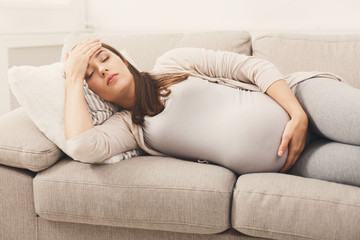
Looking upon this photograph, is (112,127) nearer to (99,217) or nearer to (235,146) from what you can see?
(99,217)

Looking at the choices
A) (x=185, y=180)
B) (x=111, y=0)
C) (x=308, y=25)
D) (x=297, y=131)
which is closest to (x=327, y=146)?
(x=297, y=131)

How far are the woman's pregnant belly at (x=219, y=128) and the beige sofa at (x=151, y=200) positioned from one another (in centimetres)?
5

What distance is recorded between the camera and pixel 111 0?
2.68m

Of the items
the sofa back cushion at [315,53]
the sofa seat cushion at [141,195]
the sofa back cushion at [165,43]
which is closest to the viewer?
the sofa seat cushion at [141,195]

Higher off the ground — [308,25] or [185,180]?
[308,25]

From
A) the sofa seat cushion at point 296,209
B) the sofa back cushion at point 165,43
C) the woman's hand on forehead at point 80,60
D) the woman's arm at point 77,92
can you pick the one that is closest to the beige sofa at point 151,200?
the sofa seat cushion at point 296,209

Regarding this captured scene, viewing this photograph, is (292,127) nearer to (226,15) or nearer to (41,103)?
(41,103)

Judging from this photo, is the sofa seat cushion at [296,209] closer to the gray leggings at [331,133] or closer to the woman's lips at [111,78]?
the gray leggings at [331,133]

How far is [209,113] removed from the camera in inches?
55.9

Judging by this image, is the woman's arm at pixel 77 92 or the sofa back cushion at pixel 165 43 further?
the sofa back cushion at pixel 165 43

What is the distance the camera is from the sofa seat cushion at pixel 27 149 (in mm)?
1364

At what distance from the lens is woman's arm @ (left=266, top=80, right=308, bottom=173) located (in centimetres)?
135

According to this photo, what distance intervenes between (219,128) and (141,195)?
352 mm

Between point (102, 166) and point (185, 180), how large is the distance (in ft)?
0.96
